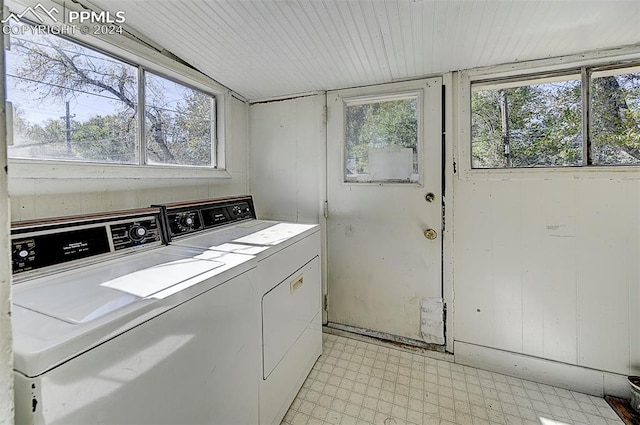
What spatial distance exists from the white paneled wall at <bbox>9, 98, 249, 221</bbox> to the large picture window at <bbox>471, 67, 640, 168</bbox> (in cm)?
179

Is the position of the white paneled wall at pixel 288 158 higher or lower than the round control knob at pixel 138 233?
higher

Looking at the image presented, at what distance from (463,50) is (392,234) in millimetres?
1236

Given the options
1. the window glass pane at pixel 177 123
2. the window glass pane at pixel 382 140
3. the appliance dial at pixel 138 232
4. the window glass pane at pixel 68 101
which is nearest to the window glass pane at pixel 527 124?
the window glass pane at pixel 382 140

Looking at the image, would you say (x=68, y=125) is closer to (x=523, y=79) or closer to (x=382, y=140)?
(x=382, y=140)

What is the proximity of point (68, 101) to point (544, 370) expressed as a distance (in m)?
2.98

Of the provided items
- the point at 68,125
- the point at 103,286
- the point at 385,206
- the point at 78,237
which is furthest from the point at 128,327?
the point at 385,206

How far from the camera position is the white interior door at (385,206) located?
2059mm

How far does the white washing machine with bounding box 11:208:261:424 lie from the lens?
1.92ft

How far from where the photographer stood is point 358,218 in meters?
2.27

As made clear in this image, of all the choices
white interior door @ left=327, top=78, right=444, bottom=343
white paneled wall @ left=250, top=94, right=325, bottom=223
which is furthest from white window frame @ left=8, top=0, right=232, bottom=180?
white interior door @ left=327, top=78, right=444, bottom=343

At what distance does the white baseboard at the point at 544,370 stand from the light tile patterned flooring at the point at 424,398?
4cm

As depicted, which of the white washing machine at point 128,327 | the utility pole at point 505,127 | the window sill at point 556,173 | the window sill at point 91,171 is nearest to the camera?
the white washing machine at point 128,327

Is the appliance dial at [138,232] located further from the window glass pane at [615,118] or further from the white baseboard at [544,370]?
the window glass pane at [615,118]

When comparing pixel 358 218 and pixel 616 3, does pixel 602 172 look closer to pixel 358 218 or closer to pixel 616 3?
pixel 616 3
